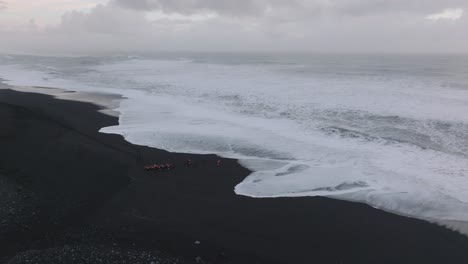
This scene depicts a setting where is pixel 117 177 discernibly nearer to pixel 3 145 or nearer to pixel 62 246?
pixel 62 246

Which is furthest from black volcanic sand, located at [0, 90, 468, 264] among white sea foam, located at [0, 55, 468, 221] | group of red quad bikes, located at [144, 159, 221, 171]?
white sea foam, located at [0, 55, 468, 221]

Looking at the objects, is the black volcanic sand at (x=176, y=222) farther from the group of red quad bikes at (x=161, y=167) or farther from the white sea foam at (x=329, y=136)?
the white sea foam at (x=329, y=136)

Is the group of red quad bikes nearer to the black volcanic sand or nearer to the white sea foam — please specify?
the black volcanic sand

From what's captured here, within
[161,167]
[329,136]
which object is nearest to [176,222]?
[161,167]

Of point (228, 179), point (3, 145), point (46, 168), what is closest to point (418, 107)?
point (228, 179)

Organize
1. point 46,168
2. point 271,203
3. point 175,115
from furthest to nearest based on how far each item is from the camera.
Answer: point 175,115 → point 46,168 → point 271,203

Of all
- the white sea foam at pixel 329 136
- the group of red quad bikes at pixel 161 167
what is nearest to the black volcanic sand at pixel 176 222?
the group of red quad bikes at pixel 161 167

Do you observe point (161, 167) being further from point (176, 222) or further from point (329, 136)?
point (329, 136)
